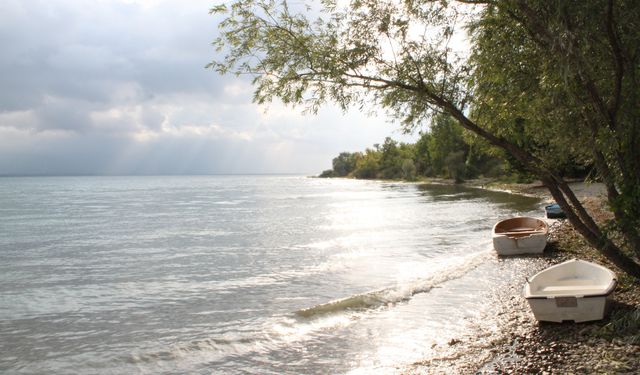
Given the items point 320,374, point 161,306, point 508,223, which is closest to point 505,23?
point 320,374

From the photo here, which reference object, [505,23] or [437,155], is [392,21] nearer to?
[505,23]

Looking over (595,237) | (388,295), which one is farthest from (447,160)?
(595,237)

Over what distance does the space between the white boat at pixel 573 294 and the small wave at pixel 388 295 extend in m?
5.09

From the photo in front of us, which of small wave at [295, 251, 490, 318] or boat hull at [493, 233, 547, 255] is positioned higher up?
boat hull at [493, 233, 547, 255]

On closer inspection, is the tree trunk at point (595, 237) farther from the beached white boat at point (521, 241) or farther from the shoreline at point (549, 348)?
the beached white boat at point (521, 241)

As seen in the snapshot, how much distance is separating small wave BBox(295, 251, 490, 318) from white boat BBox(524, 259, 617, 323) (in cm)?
509

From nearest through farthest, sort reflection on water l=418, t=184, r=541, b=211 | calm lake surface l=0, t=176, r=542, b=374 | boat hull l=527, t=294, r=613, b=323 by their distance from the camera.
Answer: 1. boat hull l=527, t=294, r=613, b=323
2. calm lake surface l=0, t=176, r=542, b=374
3. reflection on water l=418, t=184, r=541, b=211

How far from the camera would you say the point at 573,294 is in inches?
432

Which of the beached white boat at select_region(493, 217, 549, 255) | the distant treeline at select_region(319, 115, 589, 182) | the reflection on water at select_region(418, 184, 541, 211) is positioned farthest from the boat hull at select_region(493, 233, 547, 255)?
the reflection on water at select_region(418, 184, 541, 211)

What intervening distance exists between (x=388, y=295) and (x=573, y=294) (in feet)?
23.5

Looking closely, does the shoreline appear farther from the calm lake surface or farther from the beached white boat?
the beached white boat

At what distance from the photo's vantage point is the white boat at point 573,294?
1073 cm

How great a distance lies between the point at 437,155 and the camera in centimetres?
13262

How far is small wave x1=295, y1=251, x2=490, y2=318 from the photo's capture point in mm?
15586
